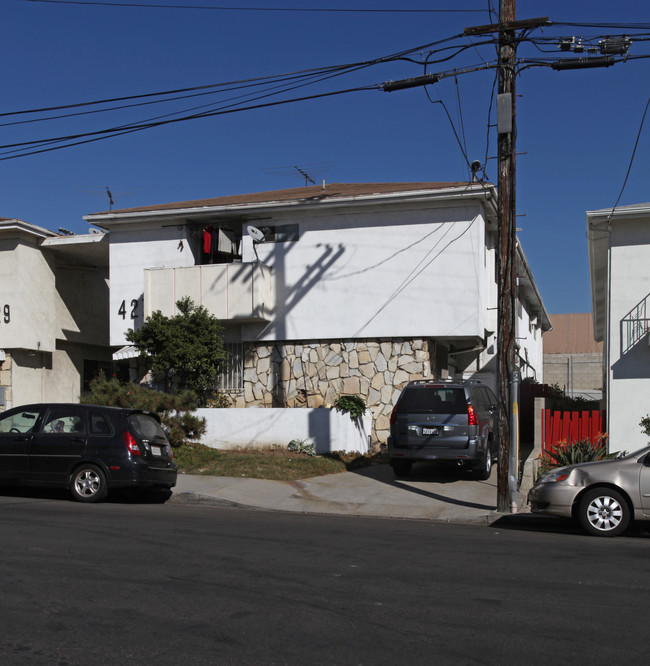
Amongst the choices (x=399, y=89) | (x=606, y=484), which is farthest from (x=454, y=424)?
(x=399, y=89)

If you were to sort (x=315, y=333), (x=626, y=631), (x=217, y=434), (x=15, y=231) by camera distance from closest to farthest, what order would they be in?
(x=626, y=631) < (x=217, y=434) < (x=315, y=333) < (x=15, y=231)

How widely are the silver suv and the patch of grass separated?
1.88m

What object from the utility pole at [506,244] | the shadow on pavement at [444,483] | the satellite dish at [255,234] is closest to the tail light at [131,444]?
the shadow on pavement at [444,483]

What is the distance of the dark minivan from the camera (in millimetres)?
12430

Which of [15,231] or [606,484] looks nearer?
[606,484]

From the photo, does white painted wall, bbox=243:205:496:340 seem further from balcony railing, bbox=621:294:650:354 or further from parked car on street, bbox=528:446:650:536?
parked car on street, bbox=528:446:650:536

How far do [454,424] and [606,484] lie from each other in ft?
15.7

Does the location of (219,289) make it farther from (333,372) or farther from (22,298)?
(22,298)

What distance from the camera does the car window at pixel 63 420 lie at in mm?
12805

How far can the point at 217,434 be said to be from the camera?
64.2 feet

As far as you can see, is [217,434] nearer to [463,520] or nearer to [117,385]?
[117,385]

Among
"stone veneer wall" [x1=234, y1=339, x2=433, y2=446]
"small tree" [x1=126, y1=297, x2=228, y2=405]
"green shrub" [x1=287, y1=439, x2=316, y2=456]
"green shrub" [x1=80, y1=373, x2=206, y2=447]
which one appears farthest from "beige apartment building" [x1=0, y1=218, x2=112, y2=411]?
"green shrub" [x1=287, y1=439, x2=316, y2=456]

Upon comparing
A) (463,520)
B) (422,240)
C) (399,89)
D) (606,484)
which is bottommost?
(463,520)

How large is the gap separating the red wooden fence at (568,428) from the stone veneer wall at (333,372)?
4.58 metres
